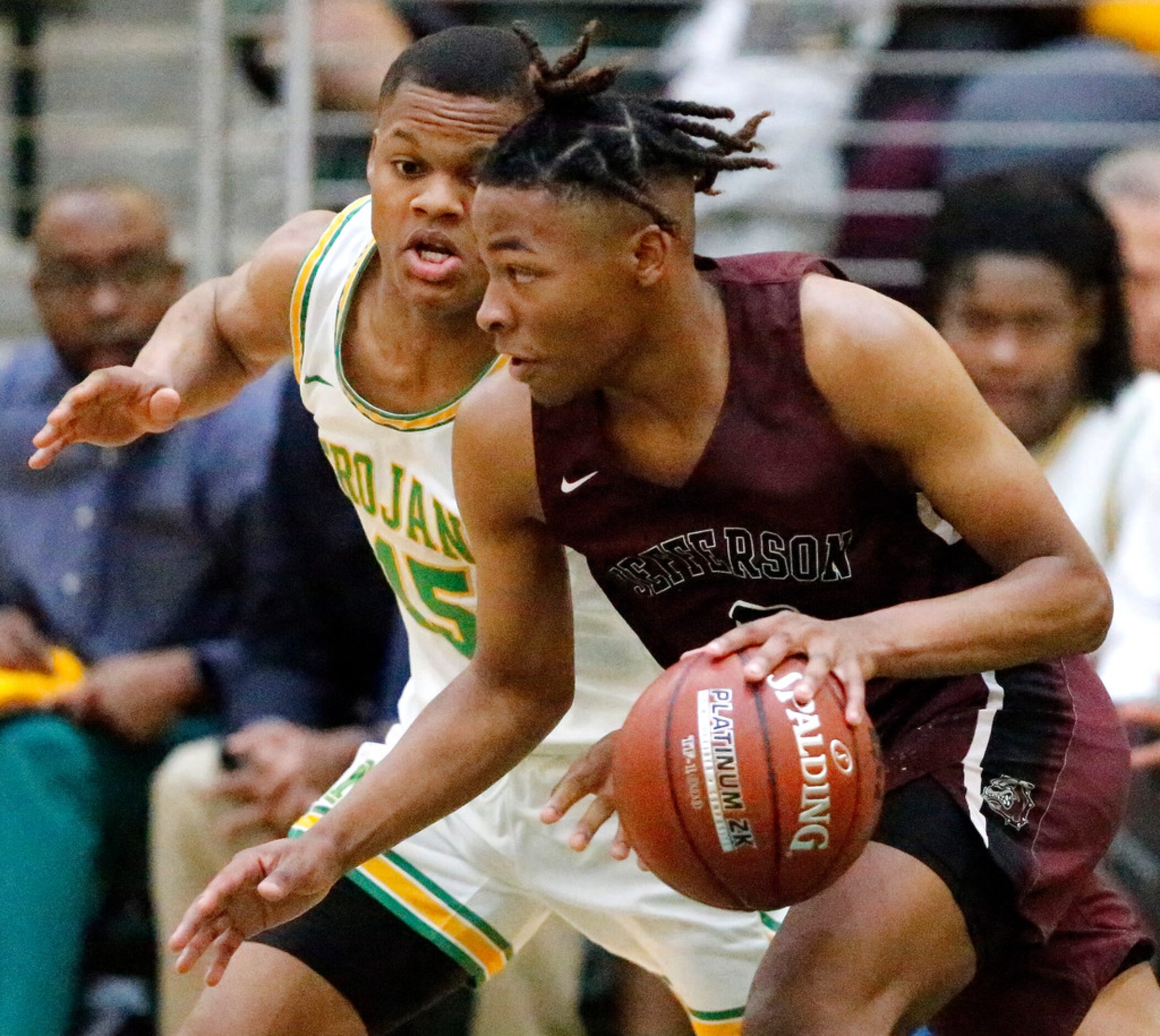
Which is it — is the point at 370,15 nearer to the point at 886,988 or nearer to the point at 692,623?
the point at 692,623

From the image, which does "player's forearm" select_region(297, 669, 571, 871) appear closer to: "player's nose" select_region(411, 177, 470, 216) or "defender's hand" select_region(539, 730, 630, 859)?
"defender's hand" select_region(539, 730, 630, 859)

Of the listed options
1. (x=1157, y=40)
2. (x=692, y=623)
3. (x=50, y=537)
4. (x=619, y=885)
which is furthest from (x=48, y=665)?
(x=1157, y=40)

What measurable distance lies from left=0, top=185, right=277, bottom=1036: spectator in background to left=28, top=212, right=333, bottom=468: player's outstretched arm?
1.47 m

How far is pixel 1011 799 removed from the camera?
3092 millimetres

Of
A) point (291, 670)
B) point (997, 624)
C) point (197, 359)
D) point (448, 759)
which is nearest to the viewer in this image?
point (997, 624)

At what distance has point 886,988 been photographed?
2.90m

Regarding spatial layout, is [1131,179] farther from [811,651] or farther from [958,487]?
[811,651]

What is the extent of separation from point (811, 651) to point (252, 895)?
3.16ft

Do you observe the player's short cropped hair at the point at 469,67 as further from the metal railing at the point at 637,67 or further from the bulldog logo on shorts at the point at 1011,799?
the metal railing at the point at 637,67

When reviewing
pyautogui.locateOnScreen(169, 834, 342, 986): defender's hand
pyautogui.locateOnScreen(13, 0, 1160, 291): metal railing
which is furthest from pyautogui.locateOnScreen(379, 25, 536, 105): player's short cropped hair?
pyautogui.locateOnScreen(13, 0, 1160, 291): metal railing

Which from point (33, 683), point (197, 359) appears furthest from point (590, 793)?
point (33, 683)

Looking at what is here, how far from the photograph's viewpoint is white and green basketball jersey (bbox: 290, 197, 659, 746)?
361cm

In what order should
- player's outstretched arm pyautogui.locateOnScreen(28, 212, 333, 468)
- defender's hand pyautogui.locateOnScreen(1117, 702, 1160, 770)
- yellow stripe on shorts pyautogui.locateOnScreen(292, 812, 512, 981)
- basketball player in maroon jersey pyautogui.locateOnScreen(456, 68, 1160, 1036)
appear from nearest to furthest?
basketball player in maroon jersey pyautogui.locateOnScreen(456, 68, 1160, 1036) < player's outstretched arm pyautogui.locateOnScreen(28, 212, 333, 468) < yellow stripe on shorts pyautogui.locateOnScreen(292, 812, 512, 981) < defender's hand pyautogui.locateOnScreen(1117, 702, 1160, 770)

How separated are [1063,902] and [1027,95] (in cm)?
342
